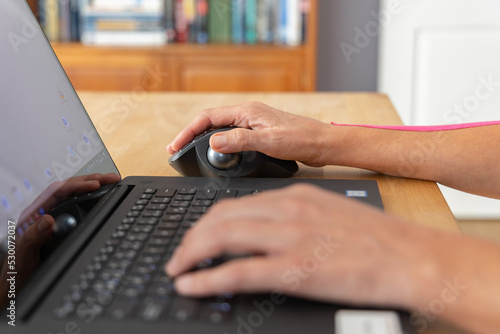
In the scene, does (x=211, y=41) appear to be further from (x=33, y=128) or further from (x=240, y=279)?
(x=240, y=279)

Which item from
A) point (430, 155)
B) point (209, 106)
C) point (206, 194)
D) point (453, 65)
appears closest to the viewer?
point (206, 194)

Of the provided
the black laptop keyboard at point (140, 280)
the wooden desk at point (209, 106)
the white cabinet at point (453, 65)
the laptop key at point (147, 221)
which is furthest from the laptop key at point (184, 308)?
the white cabinet at point (453, 65)

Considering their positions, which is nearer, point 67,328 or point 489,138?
point 67,328

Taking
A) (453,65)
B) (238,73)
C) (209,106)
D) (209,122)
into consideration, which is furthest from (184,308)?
(238,73)

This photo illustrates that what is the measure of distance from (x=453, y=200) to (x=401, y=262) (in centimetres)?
187

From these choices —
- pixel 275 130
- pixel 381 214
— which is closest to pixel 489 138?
pixel 275 130

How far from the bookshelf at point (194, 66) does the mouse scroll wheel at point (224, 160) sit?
1713 millimetres

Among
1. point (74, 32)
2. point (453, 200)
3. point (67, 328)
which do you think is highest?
point (74, 32)

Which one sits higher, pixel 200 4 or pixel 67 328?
pixel 200 4

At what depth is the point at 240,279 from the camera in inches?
18.4

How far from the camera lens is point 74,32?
2.56 m

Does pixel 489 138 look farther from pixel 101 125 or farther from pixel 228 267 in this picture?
pixel 101 125

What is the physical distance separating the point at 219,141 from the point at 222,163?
0.10 ft

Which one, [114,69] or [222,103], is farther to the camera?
[114,69]
